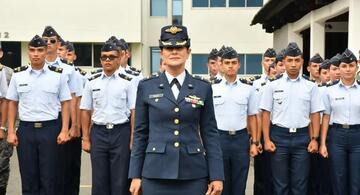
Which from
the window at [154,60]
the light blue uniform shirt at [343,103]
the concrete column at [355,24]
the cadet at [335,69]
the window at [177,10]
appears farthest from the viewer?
the window at [177,10]

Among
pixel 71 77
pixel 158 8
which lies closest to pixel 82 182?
pixel 71 77

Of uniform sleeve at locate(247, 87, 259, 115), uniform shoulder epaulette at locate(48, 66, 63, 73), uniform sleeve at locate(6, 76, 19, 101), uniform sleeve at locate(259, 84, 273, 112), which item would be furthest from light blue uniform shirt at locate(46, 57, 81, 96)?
uniform sleeve at locate(259, 84, 273, 112)

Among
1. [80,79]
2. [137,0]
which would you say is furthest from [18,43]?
[80,79]

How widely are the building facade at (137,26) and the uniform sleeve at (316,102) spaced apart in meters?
21.6

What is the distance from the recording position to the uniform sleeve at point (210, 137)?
13.9ft

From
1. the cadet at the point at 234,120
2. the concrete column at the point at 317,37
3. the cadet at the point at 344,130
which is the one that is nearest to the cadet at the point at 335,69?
the cadet at the point at 344,130

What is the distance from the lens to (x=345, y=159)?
22.4 ft

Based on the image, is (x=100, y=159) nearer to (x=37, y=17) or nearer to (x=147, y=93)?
(x=147, y=93)

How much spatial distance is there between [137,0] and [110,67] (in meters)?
21.9

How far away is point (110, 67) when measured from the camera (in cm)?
646

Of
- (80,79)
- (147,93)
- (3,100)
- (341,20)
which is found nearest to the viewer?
(147,93)

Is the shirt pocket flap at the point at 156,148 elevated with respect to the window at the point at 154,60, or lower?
lower

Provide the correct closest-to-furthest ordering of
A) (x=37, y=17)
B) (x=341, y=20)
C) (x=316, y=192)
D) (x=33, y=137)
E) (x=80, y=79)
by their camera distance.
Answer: (x=33, y=137), (x=80, y=79), (x=316, y=192), (x=341, y=20), (x=37, y=17)

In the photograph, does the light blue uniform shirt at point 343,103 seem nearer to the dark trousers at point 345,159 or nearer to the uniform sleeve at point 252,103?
the dark trousers at point 345,159
